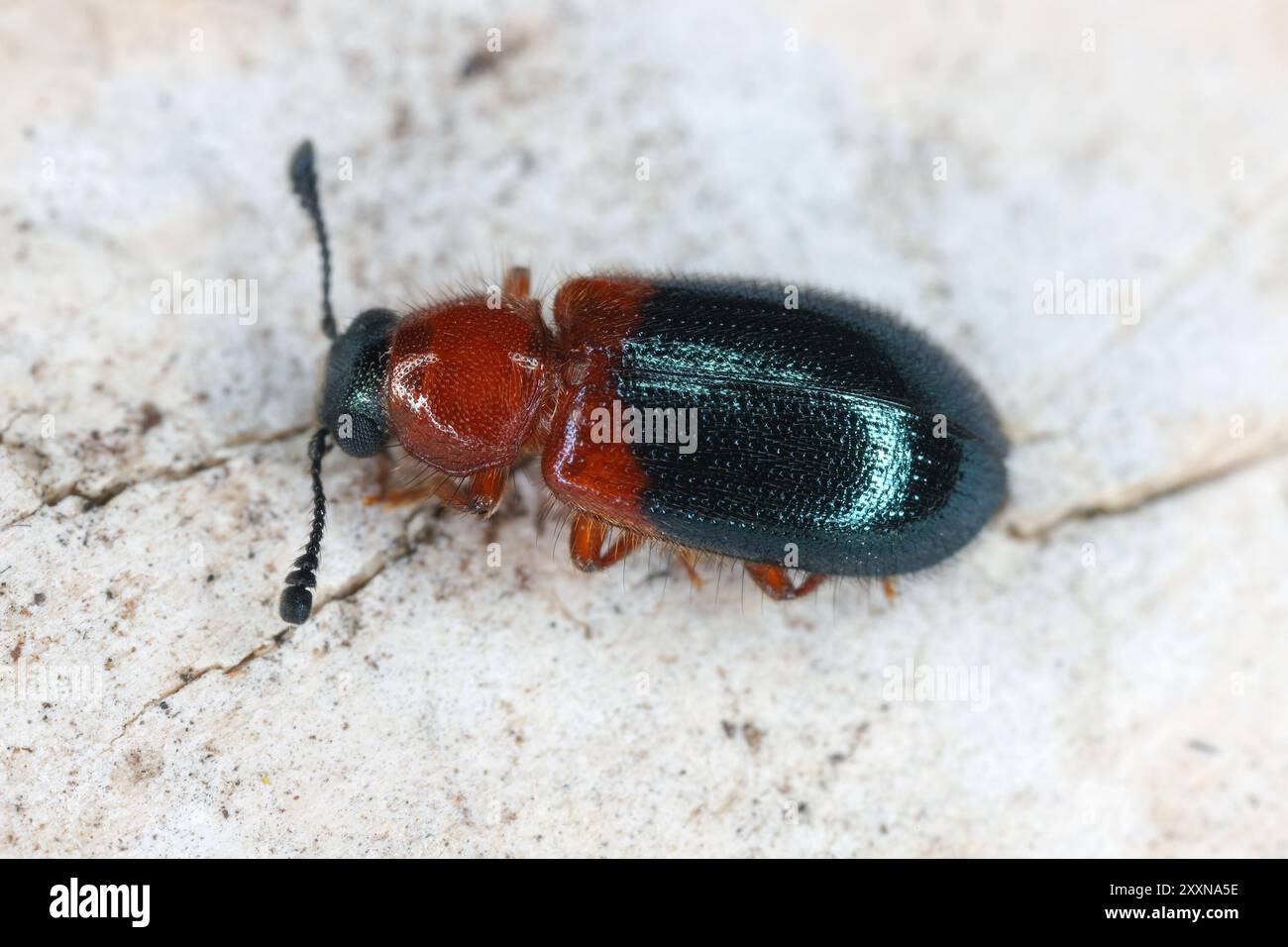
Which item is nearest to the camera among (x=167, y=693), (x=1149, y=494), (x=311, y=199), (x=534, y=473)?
(x=167, y=693)

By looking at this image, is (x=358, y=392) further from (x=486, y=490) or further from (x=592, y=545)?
(x=592, y=545)

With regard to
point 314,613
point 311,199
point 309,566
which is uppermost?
point 311,199

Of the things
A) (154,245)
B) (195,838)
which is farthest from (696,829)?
(154,245)

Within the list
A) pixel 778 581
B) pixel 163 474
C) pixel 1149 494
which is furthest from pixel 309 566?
pixel 1149 494

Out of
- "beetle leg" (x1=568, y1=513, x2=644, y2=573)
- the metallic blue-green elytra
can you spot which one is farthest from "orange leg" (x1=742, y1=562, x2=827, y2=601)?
"beetle leg" (x1=568, y1=513, x2=644, y2=573)

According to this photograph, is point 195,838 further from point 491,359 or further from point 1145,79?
point 1145,79

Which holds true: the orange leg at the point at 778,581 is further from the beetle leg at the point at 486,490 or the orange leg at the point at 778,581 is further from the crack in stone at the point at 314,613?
the crack in stone at the point at 314,613

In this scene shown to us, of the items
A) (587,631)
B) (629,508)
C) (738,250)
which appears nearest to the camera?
(629,508)
